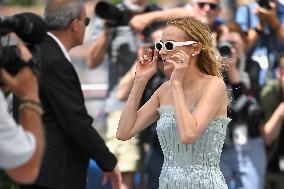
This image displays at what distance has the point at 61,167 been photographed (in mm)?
5117

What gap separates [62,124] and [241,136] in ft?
7.75

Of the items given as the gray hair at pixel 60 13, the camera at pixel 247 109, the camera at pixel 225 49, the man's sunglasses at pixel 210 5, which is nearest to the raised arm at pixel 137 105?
the gray hair at pixel 60 13

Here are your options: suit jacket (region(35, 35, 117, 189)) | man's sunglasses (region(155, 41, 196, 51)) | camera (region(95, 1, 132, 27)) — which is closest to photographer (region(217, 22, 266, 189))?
camera (region(95, 1, 132, 27))

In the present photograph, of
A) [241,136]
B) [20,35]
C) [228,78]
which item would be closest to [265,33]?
[228,78]

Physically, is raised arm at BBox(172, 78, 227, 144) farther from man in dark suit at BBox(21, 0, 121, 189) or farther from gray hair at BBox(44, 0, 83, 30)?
gray hair at BBox(44, 0, 83, 30)

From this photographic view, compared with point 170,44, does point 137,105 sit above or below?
below

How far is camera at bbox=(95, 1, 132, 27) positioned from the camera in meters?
6.98

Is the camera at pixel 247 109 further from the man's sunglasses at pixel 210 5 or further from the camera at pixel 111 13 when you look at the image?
the camera at pixel 111 13

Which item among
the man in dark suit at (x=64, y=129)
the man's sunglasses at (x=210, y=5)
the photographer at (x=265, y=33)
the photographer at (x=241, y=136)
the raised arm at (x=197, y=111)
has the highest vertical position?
the raised arm at (x=197, y=111)

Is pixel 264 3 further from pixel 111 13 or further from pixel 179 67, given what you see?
pixel 179 67

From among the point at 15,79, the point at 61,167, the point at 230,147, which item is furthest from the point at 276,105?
the point at 15,79

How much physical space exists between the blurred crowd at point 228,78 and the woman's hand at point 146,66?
6.17 ft

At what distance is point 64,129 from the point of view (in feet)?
16.9

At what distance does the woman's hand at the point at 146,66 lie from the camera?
4.84 metres
